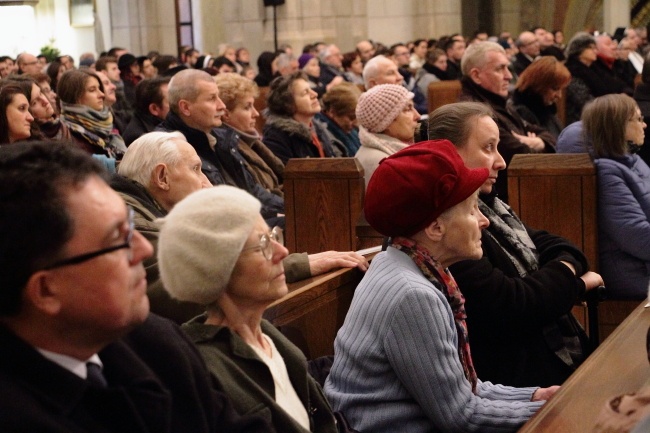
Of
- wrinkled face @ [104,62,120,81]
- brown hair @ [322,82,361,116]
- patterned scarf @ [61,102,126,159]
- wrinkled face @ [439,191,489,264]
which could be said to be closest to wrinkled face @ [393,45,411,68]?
wrinkled face @ [104,62,120,81]

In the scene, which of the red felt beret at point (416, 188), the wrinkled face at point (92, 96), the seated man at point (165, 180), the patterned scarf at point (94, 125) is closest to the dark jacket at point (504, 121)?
the patterned scarf at point (94, 125)

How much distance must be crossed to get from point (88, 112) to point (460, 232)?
14.5ft

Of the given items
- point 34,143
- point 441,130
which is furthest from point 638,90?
point 34,143

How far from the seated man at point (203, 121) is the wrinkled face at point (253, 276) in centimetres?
332

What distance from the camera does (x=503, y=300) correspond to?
3.24 m

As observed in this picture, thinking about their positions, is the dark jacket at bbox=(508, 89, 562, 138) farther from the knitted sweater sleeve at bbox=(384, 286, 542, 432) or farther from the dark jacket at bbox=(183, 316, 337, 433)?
the dark jacket at bbox=(183, 316, 337, 433)

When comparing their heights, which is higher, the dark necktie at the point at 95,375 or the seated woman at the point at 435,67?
the seated woman at the point at 435,67

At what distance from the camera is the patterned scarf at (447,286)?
2865 mm

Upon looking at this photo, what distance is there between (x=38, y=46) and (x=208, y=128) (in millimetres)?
16105

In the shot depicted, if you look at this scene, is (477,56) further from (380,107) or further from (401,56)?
(401,56)

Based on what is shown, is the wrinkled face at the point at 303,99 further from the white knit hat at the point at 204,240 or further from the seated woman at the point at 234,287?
the white knit hat at the point at 204,240

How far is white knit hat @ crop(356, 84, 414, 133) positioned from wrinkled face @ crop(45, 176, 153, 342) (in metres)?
4.10

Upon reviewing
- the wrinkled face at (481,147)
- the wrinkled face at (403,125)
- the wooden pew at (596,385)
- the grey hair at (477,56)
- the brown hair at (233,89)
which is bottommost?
the wooden pew at (596,385)

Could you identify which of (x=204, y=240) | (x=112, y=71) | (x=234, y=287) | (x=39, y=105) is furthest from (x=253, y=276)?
(x=112, y=71)
